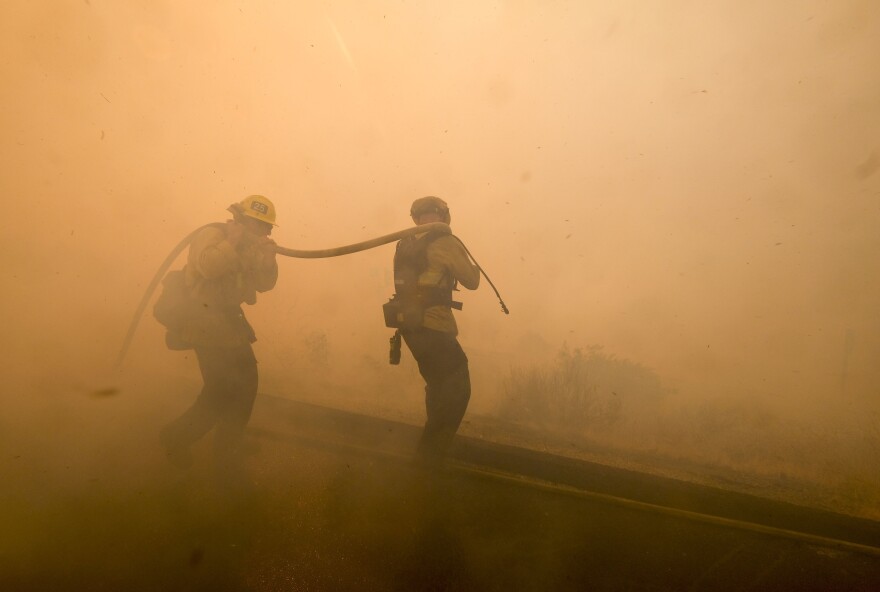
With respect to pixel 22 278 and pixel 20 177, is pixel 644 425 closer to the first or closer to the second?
pixel 22 278

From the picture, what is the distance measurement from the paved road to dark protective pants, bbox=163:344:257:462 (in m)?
0.23

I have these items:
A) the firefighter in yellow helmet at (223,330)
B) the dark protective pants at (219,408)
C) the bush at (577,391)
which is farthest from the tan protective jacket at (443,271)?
the bush at (577,391)

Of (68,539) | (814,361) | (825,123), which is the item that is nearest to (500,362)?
(68,539)

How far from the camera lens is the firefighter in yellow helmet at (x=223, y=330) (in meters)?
2.77

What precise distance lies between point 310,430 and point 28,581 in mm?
1919

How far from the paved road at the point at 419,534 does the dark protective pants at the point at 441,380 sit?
0.34m

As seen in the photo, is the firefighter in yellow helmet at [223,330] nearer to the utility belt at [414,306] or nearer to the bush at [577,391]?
the utility belt at [414,306]

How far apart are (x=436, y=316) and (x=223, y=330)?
4.67 feet

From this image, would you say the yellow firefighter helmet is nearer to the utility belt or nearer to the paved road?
the utility belt

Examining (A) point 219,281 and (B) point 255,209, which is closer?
(A) point 219,281

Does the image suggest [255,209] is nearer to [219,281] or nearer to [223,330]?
[219,281]

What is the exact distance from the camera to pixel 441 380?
9.75 feet

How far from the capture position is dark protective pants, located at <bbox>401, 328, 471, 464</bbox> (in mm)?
2941

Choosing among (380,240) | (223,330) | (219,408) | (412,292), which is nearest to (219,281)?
(223,330)
